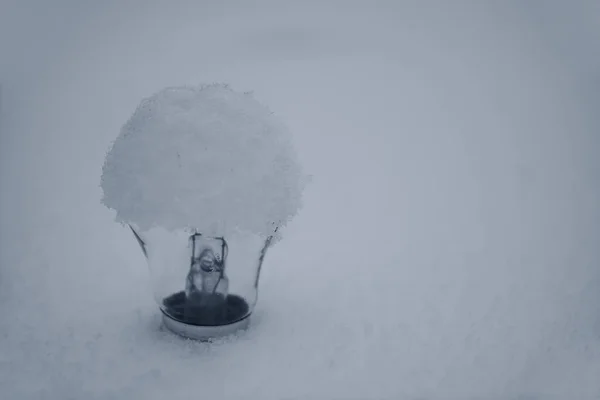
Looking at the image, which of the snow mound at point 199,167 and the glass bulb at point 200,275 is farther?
the glass bulb at point 200,275

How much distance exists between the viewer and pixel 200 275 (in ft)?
6.25

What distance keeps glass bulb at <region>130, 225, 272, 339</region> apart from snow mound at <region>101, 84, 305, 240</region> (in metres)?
0.18

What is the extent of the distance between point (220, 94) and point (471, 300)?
4.21ft

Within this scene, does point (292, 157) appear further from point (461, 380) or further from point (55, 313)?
point (55, 313)

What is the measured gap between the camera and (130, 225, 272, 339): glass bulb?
6.21ft

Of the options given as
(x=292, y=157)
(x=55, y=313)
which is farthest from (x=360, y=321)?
(x=55, y=313)

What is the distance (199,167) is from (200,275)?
433mm

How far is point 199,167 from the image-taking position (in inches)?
65.4

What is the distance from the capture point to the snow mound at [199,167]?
1.65 metres

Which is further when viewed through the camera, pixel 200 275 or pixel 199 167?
pixel 200 275

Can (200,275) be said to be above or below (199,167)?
below

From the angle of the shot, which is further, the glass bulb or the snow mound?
the glass bulb

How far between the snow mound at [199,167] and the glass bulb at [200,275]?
18cm

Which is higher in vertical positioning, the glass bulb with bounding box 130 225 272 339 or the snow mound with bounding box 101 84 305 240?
the snow mound with bounding box 101 84 305 240
